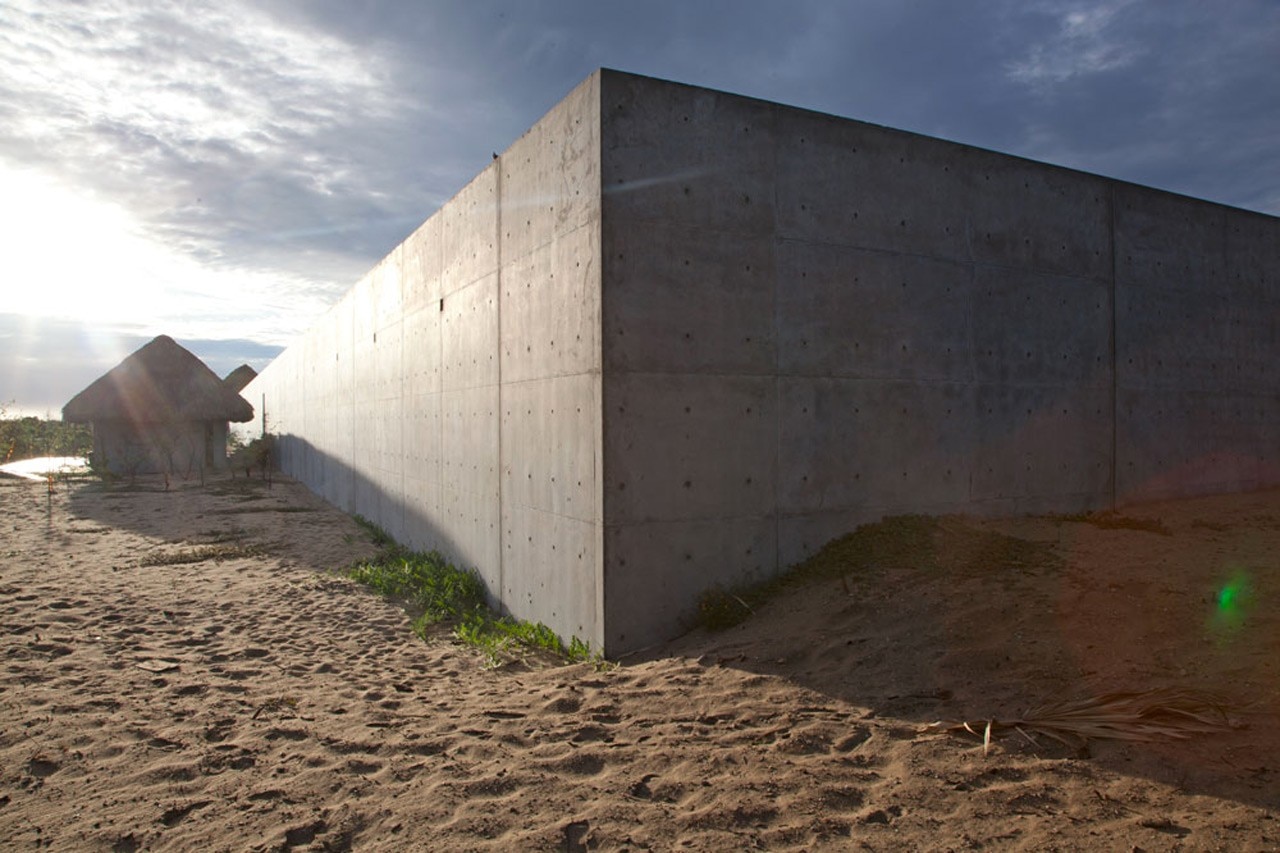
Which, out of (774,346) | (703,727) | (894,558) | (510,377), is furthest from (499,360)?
(703,727)

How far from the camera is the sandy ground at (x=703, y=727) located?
2.96m

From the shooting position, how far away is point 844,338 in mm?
6035

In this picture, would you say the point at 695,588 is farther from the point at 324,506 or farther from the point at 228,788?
the point at 324,506

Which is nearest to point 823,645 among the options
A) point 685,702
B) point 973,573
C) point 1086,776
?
point 685,702

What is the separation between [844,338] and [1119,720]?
327cm

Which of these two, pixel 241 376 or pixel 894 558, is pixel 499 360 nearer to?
pixel 894 558

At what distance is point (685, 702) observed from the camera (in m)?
4.20

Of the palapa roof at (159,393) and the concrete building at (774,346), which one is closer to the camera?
the concrete building at (774,346)

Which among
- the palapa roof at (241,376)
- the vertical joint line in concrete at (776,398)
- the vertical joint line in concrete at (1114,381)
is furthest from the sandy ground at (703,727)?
the palapa roof at (241,376)

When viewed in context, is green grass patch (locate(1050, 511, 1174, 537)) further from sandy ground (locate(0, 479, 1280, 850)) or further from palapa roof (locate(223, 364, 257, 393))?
palapa roof (locate(223, 364, 257, 393))

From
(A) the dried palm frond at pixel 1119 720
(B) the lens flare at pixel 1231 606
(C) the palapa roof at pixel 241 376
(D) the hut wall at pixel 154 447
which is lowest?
(A) the dried palm frond at pixel 1119 720

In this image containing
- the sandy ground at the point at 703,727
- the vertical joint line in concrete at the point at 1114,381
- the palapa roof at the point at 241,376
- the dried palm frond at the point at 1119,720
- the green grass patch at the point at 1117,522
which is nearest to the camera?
the sandy ground at the point at 703,727

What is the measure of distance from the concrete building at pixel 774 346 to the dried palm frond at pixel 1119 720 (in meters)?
2.28

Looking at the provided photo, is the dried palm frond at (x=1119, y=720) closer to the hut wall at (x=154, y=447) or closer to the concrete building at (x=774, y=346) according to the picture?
the concrete building at (x=774, y=346)
